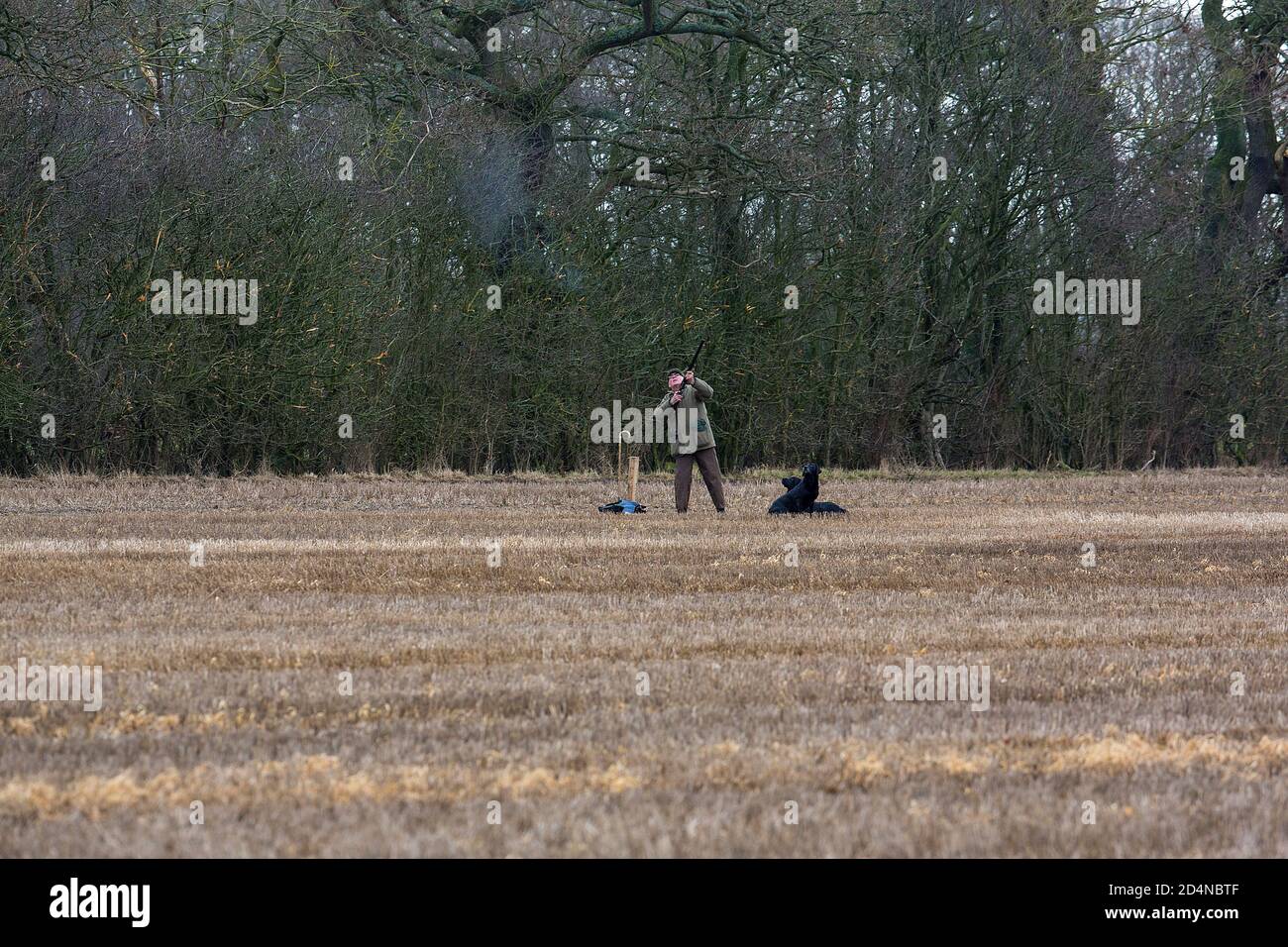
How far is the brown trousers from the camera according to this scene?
19859 millimetres

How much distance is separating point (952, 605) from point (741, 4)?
17267mm

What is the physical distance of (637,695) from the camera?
25.8 feet

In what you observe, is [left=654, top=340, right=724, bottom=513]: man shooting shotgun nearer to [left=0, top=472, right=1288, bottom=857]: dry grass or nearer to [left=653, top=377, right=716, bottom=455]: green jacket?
[left=653, top=377, right=716, bottom=455]: green jacket

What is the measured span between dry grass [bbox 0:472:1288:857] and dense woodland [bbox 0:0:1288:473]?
24.5ft

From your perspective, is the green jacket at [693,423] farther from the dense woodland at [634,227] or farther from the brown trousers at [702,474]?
the dense woodland at [634,227]

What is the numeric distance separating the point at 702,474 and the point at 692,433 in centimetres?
58

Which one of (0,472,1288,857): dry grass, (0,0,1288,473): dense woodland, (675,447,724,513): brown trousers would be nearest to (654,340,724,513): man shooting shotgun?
(675,447,724,513): brown trousers

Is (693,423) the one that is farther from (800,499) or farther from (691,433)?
(800,499)

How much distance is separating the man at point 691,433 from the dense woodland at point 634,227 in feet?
22.9

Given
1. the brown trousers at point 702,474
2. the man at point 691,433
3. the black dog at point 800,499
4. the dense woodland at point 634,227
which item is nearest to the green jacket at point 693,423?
the man at point 691,433

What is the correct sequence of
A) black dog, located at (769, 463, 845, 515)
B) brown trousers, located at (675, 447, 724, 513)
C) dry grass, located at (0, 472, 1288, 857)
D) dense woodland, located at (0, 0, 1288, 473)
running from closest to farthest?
dry grass, located at (0, 472, 1288, 857) → black dog, located at (769, 463, 845, 515) → brown trousers, located at (675, 447, 724, 513) → dense woodland, located at (0, 0, 1288, 473)

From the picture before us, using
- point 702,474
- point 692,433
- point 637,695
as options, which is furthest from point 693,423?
point 637,695

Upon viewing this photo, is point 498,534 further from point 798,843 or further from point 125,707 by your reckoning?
point 798,843

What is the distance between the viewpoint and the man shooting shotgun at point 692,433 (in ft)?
64.8
